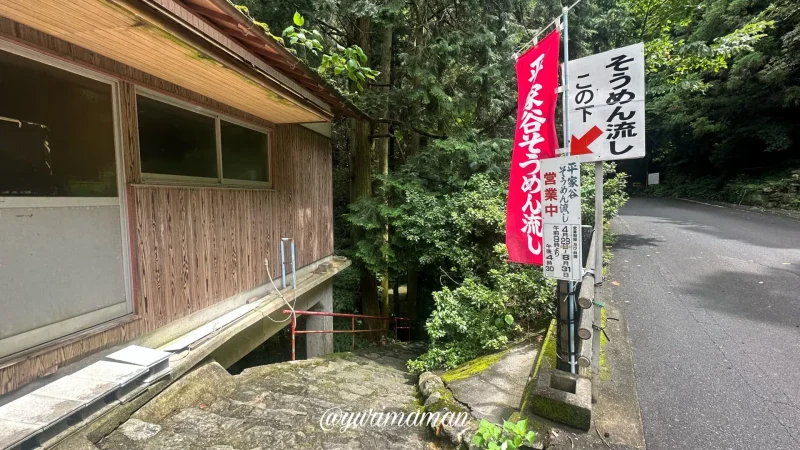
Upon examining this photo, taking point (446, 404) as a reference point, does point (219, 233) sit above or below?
above

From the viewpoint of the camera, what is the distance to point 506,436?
278 centimetres

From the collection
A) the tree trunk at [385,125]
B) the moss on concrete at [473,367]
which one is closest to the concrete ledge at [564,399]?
the moss on concrete at [473,367]

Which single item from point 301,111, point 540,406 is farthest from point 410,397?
point 301,111

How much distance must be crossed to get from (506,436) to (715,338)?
3574mm

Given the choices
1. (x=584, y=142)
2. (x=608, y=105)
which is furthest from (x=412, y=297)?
(x=608, y=105)

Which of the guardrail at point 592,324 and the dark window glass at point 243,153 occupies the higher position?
the dark window glass at point 243,153

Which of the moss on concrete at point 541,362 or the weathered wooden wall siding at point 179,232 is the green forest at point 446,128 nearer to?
the moss on concrete at point 541,362

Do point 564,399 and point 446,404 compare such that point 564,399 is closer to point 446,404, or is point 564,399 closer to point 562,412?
point 562,412

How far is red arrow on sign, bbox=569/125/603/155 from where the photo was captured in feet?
10.2

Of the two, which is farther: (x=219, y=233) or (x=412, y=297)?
(x=412, y=297)

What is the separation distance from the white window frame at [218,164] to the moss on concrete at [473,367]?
3.66m

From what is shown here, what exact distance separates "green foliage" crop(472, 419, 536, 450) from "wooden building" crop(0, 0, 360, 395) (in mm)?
3144

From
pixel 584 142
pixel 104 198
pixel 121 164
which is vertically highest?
pixel 584 142

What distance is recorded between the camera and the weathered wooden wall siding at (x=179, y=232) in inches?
106
